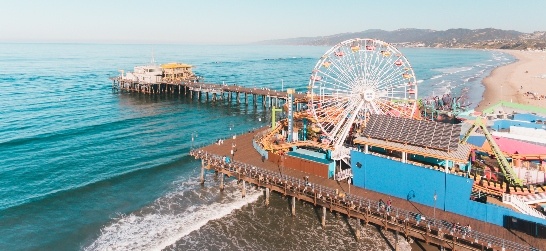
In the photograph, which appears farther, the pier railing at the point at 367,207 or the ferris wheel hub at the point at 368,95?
the ferris wheel hub at the point at 368,95

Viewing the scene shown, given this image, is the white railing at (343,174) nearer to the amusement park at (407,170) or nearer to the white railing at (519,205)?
the amusement park at (407,170)

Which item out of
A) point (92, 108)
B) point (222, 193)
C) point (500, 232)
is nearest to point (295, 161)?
point (222, 193)

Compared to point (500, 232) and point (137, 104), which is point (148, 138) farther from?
point (500, 232)

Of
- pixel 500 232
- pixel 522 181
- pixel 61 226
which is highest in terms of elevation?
pixel 522 181

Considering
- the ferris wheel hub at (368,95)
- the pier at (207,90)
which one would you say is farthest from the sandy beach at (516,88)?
the ferris wheel hub at (368,95)

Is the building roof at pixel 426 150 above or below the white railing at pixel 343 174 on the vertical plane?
above

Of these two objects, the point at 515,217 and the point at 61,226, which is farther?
the point at 61,226

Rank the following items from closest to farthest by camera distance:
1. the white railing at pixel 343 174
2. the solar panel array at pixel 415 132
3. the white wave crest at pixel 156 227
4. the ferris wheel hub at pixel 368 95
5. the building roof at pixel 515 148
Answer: the solar panel array at pixel 415 132, the white wave crest at pixel 156 227, the building roof at pixel 515 148, the white railing at pixel 343 174, the ferris wheel hub at pixel 368 95

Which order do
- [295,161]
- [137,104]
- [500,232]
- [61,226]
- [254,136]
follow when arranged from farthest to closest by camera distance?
1. [137,104]
2. [254,136]
3. [295,161]
4. [61,226]
5. [500,232]
